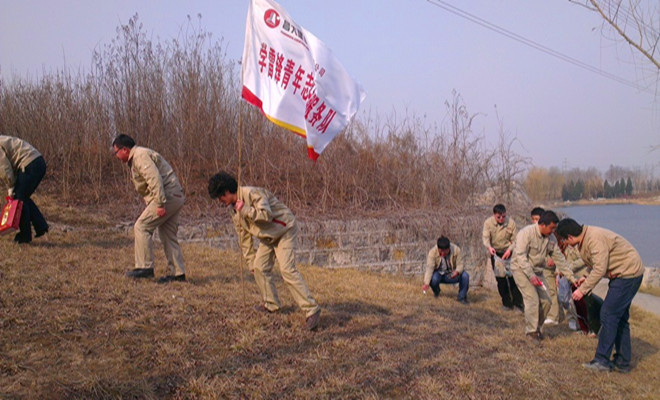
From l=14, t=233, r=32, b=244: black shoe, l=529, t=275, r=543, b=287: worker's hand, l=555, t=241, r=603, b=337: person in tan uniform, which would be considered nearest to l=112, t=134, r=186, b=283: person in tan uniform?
l=14, t=233, r=32, b=244: black shoe

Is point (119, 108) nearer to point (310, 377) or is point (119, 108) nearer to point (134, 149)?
point (134, 149)

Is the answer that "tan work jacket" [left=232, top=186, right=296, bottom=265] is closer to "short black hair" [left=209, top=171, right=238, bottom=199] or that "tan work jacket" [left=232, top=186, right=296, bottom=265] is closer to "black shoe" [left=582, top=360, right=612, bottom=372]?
"short black hair" [left=209, top=171, right=238, bottom=199]

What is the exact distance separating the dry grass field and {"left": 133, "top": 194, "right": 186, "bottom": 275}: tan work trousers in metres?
0.30

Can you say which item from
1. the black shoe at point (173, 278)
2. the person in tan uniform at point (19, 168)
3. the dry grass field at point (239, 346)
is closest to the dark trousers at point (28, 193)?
the person in tan uniform at point (19, 168)

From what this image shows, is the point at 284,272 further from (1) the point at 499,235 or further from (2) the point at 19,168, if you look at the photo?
(1) the point at 499,235

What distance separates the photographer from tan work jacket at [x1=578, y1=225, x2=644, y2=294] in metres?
5.61

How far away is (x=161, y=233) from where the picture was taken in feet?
21.8

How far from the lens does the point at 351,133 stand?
15.2 m

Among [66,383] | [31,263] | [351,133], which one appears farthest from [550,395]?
[351,133]

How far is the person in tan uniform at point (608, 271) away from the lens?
5.61m

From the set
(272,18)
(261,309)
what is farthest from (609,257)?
(272,18)

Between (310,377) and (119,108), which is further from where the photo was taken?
(119,108)

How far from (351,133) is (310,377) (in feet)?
37.8

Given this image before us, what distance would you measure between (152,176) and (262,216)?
184 centimetres
